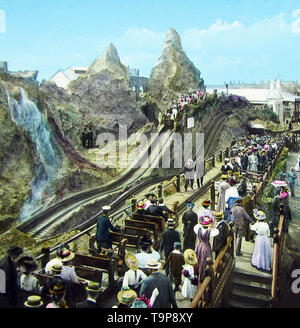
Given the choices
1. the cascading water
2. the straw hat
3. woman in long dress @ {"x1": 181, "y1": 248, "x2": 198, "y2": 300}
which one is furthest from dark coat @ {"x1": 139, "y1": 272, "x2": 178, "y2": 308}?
the cascading water

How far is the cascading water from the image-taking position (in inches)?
528

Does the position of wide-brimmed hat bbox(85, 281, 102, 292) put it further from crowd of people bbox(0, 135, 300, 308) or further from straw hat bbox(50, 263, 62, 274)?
straw hat bbox(50, 263, 62, 274)

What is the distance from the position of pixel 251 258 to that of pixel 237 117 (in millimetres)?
21360

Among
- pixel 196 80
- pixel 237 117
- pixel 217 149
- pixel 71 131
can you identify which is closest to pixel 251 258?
pixel 217 149

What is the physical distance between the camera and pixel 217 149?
74.2 feet

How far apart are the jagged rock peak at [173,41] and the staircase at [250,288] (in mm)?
29899

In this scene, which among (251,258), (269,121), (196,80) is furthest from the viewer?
(196,80)

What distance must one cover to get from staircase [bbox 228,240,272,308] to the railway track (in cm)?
497

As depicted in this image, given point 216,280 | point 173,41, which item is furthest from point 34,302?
point 173,41

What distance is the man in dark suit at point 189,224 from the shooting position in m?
6.84

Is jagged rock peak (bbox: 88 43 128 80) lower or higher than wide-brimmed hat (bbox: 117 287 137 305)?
higher

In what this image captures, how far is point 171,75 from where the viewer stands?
1283 inches
